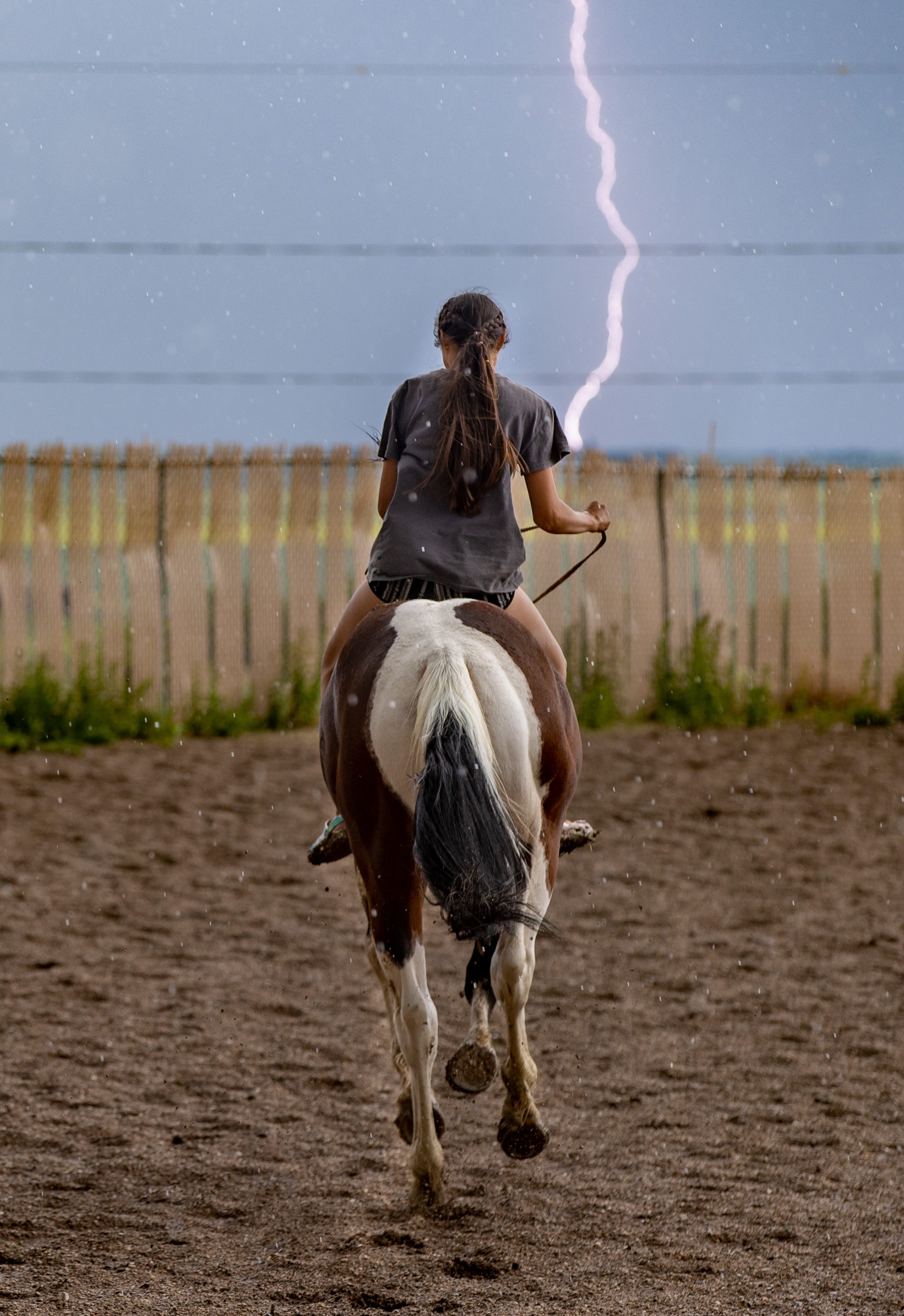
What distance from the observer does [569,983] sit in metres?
5.41

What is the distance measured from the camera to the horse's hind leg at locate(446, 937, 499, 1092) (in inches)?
125

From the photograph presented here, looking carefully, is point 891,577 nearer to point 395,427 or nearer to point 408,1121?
point 395,427

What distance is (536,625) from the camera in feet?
11.6

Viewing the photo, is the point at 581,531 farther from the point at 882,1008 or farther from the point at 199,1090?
the point at 882,1008

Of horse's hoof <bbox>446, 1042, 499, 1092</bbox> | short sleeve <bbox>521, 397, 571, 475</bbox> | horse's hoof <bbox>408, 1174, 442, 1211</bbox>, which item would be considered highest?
short sleeve <bbox>521, 397, 571, 475</bbox>

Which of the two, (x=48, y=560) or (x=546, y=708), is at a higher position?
(x=546, y=708)

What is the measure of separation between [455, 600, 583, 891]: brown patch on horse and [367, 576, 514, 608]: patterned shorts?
0.41 ft

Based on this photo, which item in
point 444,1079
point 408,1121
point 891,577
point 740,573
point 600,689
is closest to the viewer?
point 408,1121

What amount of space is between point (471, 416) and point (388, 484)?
0.40 metres

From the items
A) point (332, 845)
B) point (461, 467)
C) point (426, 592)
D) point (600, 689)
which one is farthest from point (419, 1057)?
point (600, 689)

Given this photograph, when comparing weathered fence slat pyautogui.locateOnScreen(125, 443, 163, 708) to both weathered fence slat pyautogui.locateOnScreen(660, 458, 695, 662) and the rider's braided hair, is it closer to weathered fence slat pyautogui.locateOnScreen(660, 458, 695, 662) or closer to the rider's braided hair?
weathered fence slat pyautogui.locateOnScreen(660, 458, 695, 662)

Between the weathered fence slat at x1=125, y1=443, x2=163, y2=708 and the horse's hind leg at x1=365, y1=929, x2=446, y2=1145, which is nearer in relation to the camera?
the horse's hind leg at x1=365, y1=929, x2=446, y2=1145

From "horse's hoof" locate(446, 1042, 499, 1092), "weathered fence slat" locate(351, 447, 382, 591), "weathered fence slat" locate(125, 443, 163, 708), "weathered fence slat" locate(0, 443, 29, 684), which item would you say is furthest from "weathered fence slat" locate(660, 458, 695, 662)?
"horse's hoof" locate(446, 1042, 499, 1092)

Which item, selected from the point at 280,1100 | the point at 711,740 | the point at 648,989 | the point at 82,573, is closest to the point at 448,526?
the point at 280,1100
